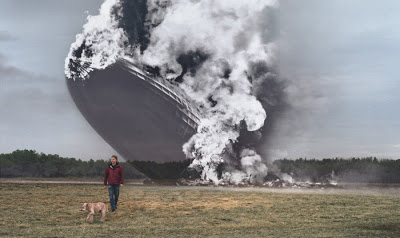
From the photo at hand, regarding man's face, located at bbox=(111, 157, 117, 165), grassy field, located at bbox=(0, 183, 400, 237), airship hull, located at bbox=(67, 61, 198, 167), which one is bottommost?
grassy field, located at bbox=(0, 183, 400, 237)

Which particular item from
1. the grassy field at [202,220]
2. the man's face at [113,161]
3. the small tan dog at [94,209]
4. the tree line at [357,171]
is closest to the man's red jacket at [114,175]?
the man's face at [113,161]

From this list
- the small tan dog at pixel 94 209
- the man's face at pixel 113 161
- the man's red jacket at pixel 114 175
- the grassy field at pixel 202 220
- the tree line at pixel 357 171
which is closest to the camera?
the grassy field at pixel 202 220

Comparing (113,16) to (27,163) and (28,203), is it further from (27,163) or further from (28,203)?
(27,163)

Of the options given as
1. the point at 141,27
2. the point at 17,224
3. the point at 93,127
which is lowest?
the point at 17,224

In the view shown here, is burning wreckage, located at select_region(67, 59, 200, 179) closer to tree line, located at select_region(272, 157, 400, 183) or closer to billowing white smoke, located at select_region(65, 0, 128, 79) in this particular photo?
billowing white smoke, located at select_region(65, 0, 128, 79)

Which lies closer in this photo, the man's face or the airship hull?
the man's face

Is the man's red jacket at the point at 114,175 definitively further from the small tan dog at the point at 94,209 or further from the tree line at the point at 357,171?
the tree line at the point at 357,171

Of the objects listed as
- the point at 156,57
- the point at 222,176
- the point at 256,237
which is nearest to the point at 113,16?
the point at 156,57

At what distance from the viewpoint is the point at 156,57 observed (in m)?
49.3

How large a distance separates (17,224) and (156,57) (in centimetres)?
3398

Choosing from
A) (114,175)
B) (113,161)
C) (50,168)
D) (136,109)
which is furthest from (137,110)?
(50,168)

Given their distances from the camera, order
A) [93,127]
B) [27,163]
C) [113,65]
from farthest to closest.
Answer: [27,163]
[93,127]
[113,65]

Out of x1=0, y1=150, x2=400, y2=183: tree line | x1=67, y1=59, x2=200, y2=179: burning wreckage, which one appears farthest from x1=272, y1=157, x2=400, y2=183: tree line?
x1=67, y1=59, x2=200, y2=179: burning wreckage

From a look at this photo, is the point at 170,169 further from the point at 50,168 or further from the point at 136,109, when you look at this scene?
the point at 50,168
